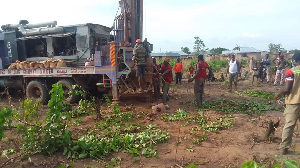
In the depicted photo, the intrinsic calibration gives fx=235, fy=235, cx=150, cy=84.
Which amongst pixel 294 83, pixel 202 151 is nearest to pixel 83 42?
pixel 202 151

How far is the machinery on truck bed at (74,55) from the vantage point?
25.6 ft

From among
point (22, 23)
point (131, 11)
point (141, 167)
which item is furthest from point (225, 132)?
point (22, 23)

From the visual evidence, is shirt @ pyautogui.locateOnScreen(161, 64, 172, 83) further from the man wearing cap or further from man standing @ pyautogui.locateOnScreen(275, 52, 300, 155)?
the man wearing cap

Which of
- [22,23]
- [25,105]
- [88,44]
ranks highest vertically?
[22,23]

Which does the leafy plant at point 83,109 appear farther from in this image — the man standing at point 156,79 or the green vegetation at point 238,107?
the green vegetation at point 238,107

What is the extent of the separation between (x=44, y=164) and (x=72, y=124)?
2.31 metres

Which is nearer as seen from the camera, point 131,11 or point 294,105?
point 294,105

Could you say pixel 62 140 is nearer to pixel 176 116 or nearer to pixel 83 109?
pixel 83 109

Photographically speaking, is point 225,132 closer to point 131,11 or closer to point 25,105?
point 25,105

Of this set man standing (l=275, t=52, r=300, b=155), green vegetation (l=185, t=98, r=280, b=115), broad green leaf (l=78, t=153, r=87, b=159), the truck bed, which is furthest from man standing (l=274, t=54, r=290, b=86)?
broad green leaf (l=78, t=153, r=87, b=159)

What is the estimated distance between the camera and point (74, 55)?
30.8 ft

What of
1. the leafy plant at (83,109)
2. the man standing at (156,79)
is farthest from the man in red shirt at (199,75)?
the leafy plant at (83,109)

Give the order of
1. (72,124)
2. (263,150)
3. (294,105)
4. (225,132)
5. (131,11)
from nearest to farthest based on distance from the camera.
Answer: (294,105)
(263,150)
(225,132)
(72,124)
(131,11)

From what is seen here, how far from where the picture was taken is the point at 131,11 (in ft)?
29.5
